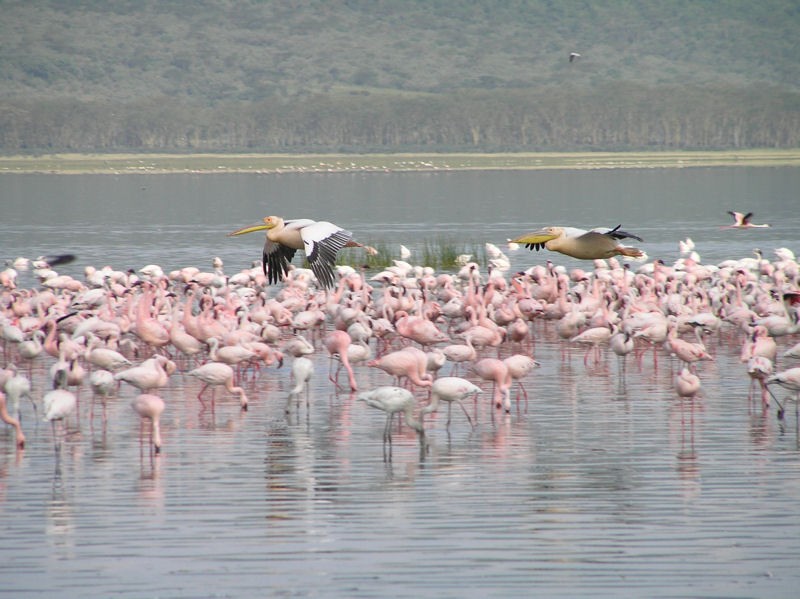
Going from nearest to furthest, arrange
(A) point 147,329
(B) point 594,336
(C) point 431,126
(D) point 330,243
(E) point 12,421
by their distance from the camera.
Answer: (E) point 12,421
(D) point 330,243
(A) point 147,329
(B) point 594,336
(C) point 431,126

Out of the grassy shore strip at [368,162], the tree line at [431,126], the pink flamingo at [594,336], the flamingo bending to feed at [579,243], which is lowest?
the pink flamingo at [594,336]

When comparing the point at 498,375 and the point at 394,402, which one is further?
the point at 498,375

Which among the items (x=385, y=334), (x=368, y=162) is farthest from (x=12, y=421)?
(x=368, y=162)

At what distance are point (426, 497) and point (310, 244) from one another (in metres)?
4.74

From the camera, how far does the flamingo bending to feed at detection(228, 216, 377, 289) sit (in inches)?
613

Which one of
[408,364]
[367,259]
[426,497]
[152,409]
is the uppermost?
[367,259]

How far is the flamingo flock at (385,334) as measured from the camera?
47.4ft

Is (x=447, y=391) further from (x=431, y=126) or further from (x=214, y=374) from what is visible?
(x=431, y=126)

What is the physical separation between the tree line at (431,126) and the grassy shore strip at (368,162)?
475 centimetres

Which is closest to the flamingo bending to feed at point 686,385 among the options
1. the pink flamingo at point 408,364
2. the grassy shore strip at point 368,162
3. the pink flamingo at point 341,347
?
the pink flamingo at point 408,364

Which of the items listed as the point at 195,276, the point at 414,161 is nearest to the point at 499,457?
the point at 195,276

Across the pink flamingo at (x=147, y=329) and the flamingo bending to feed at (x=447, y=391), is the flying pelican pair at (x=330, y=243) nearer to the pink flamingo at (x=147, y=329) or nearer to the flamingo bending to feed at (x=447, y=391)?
the pink flamingo at (x=147, y=329)

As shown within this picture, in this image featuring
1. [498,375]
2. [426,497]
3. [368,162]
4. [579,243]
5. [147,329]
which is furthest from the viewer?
[368,162]

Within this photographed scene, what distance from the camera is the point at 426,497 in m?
11.6
